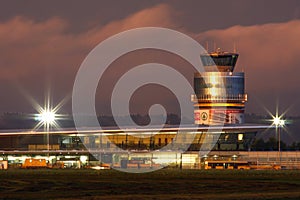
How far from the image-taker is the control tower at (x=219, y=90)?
178 metres

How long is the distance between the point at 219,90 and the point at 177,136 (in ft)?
38.3

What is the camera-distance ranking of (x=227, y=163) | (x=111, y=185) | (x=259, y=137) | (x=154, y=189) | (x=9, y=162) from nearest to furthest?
(x=154, y=189)
(x=111, y=185)
(x=227, y=163)
(x=9, y=162)
(x=259, y=137)

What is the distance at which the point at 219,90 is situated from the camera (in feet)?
593

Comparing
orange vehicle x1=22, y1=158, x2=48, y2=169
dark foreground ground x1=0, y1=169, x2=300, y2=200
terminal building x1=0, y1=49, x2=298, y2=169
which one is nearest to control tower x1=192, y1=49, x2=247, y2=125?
terminal building x1=0, y1=49, x2=298, y2=169

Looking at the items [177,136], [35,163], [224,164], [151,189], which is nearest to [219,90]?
[177,136]

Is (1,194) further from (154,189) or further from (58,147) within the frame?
(58,147)

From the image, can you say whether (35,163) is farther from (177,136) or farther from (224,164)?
(177,136)

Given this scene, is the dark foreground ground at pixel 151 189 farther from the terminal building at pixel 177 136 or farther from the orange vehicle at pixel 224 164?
the terminal building at pixel 177 136

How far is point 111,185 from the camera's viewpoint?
79750 millimetres

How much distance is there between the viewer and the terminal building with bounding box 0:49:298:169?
168m

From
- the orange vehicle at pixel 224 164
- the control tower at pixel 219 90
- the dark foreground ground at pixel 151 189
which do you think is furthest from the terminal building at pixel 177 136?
the dark foreground ground at pixel 151 189

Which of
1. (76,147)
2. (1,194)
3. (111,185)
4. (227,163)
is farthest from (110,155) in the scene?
(1,194)

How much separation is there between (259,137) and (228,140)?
22.8 feet

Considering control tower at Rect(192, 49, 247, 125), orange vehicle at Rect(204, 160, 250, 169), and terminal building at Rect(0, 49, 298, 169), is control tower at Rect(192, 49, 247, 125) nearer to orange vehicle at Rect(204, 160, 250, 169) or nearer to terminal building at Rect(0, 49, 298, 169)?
terminal building at Rect(0, 49, 298, 169)
